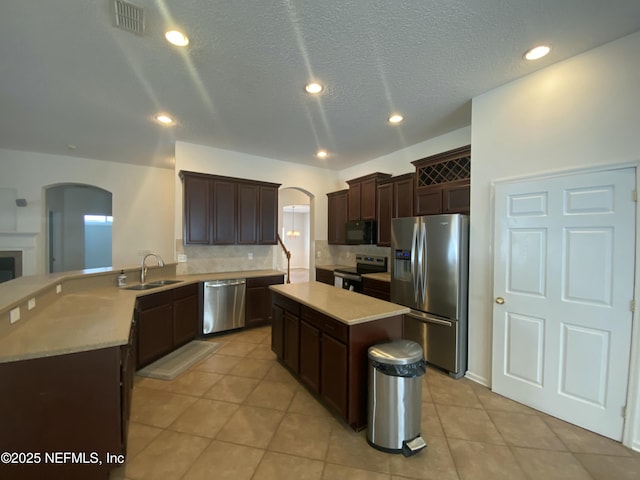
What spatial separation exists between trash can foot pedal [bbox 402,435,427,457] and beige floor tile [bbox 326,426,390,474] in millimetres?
124

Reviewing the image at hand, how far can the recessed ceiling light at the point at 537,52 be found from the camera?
2080 mm

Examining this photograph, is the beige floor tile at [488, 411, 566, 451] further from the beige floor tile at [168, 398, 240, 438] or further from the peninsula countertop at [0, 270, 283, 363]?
the peninsula countertop at [0, 270, 283, 363]

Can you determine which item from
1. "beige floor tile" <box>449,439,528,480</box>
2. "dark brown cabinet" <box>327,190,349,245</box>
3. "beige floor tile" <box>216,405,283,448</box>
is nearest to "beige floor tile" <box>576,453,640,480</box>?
"beige floor tile" <box>449,439,528,480</box>

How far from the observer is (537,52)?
2125 mm

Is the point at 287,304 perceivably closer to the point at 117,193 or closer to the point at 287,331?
the point at 287,331

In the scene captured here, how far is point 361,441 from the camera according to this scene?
1.98m

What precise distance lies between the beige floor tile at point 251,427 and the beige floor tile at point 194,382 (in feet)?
1.82

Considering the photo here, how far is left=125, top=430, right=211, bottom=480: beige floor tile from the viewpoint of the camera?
1.67 meters

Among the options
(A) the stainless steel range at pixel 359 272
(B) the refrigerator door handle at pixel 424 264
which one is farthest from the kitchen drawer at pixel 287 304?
(A) the stainless steel range at pixel 359 272

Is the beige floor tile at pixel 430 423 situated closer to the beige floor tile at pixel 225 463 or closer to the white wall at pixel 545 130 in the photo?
the white wall at pixel 545 130

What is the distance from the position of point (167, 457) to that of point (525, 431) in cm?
263

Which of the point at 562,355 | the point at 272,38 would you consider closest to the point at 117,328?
the point at 272,38

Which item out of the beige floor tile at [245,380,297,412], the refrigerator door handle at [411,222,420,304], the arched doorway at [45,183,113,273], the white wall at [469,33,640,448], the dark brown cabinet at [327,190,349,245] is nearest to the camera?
the white wall at [469,33,640,448]

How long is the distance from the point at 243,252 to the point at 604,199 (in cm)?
451
